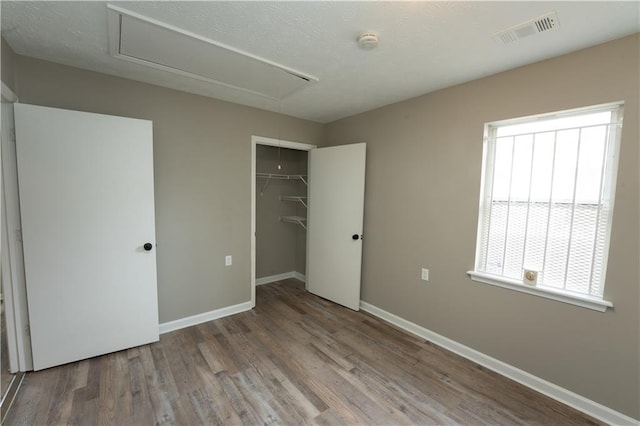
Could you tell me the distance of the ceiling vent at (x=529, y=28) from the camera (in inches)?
59.2

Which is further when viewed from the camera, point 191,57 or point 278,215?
point 278,215

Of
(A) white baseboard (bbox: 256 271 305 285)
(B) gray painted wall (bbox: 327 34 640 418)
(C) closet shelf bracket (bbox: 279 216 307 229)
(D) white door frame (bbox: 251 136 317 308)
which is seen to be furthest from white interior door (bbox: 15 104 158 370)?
(B) gray painted wall (bbox: 327 34 640 418)

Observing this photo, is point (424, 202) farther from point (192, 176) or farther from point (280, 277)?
point (280, 277)

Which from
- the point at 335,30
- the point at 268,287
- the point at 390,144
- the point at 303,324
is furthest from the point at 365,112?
the point at 268,287

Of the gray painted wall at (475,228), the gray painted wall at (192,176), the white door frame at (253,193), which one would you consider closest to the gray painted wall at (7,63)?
the gray painted wall at (192,176)

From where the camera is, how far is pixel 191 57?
199 centimetres

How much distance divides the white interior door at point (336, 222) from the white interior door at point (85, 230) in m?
1.94

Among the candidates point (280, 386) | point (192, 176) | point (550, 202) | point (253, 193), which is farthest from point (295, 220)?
point (550, 202)

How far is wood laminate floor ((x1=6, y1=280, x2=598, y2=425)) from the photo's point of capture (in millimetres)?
1729

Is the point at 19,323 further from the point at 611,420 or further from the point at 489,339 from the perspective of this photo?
the point at 611,420

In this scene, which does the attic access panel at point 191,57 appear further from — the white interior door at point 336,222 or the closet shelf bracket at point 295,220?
the closet shelf bracket at point 295,220

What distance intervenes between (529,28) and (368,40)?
3.06 feet

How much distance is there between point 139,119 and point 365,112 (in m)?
2.36

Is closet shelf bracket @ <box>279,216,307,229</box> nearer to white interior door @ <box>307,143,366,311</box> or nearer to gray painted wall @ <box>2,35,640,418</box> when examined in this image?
white interior door @ <box>307,143,366,311</box>
